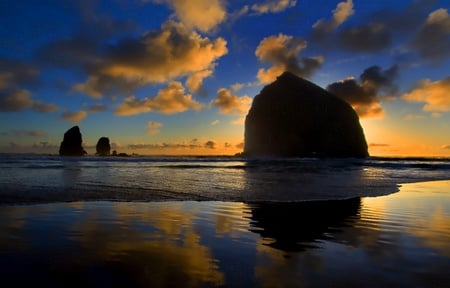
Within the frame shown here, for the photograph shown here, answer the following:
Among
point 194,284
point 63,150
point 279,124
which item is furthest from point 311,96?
point 194,284

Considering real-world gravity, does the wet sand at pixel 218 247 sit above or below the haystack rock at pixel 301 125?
below

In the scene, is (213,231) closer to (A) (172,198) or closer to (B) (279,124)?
(A) (172,198)

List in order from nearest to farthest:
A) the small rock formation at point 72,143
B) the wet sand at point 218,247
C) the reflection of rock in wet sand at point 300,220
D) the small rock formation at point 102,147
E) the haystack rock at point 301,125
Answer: the wet sand at point 218,247 → the reflection of rock in wet sand at point 300,220 → the small rock formation at point 72,143 → the haystack rock at point 301,125 → the small rock formation at point 102,147

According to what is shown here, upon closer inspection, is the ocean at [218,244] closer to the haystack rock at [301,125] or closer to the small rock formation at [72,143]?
the haystack rock at [301,125]

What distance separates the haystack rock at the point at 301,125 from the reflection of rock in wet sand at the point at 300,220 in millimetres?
119193

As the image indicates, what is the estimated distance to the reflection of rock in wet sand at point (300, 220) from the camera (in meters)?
7.19

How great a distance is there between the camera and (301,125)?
136500 millimetres

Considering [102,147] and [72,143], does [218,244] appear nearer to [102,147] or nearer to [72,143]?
[72,143]

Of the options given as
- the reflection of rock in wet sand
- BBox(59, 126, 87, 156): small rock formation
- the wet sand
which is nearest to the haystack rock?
BBox(59, 126, 87, 156): small rock formation

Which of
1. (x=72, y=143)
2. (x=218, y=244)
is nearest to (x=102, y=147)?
(x=72, y=143)

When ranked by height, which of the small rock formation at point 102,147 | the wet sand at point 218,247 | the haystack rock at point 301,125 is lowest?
the wet sand at point 218,247

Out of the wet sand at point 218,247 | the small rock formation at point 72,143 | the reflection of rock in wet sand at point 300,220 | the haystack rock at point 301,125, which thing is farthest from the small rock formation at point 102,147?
the reflection of rock in wet sand at point 300,220

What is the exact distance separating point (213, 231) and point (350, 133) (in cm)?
14065

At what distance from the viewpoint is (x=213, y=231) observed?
7.72 meters
